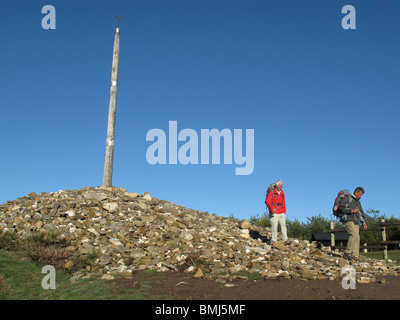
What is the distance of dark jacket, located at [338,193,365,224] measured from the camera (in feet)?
48.5

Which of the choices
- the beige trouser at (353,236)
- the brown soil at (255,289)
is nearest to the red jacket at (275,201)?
the beige trouser at (353,236)

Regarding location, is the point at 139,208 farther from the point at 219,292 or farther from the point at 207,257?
the point at 219,292

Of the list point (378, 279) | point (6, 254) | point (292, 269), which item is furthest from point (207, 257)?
point (6, 254)

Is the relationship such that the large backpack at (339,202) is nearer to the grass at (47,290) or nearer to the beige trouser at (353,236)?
the beige trouser at (353,236)

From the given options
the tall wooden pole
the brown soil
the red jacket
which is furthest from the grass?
the tall wooden pole

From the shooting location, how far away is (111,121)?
21500 mm

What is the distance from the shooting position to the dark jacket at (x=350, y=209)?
48.5 feet

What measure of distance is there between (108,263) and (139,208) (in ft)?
18.6

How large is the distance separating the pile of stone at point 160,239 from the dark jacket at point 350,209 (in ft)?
5.23

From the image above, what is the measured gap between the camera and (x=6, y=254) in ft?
40.7

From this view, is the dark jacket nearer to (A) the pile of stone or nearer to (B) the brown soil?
A: (A) the pile of stone
